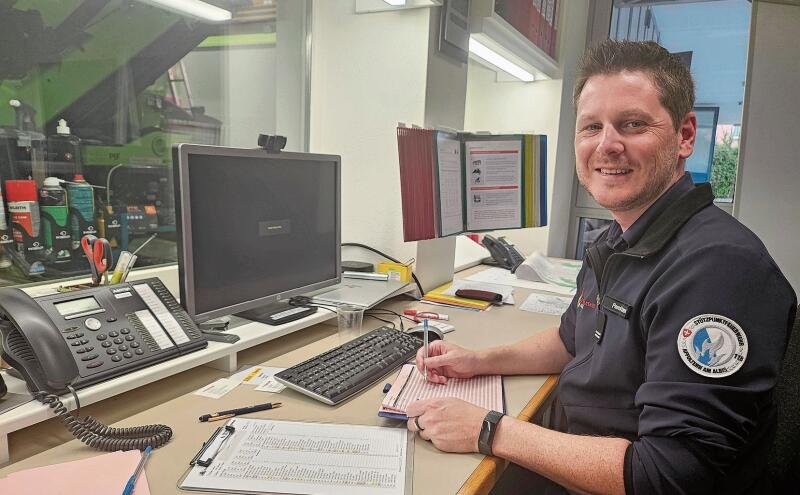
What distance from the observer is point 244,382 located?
3.82ft

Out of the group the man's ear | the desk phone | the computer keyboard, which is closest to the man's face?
the man's ear

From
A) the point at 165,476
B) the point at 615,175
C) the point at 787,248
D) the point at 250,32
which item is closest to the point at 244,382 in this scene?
the point at 165,476

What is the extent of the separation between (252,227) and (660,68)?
99cm

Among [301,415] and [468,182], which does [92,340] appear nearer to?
[301,415]

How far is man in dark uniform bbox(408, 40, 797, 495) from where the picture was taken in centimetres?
80

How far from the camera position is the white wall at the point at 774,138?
90.6 inches

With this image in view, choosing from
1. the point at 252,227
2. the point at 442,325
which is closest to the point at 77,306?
the point at 252,227

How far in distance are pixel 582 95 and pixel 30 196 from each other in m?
1.35

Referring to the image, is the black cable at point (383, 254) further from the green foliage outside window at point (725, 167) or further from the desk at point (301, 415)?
the green foliage outside window at point (725, 167)

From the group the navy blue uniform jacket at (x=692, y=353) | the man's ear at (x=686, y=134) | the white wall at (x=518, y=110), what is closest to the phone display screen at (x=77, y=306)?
the navy blue uniform jacket at (x=692, y=353)

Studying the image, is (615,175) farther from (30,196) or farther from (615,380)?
(30,196)

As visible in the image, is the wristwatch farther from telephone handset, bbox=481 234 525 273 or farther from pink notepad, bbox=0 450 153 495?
telephone handset, bbox=481 234 525 273

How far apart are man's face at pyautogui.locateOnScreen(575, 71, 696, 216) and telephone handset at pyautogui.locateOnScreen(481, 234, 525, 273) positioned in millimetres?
1667

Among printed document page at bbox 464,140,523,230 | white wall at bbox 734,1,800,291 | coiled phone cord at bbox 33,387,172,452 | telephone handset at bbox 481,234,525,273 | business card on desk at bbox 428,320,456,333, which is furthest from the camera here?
telephone handset at bbox 481,234,525,273
